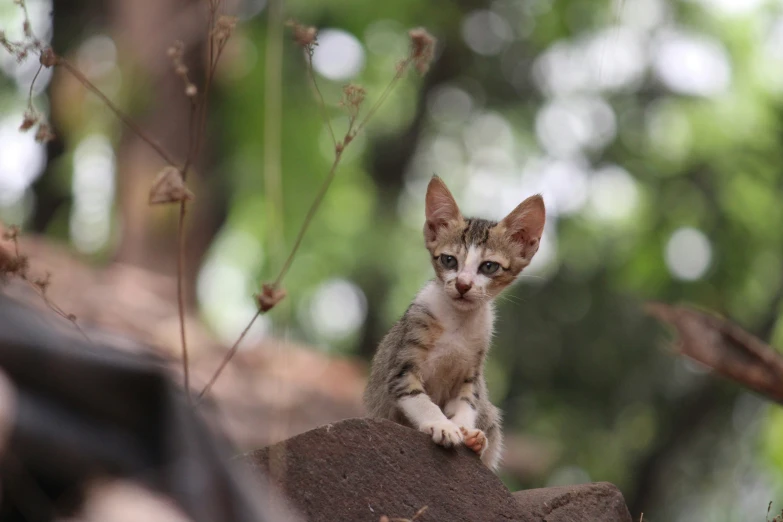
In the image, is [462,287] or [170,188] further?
[462,287]

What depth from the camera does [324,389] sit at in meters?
11.2

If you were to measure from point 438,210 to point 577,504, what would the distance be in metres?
1.84

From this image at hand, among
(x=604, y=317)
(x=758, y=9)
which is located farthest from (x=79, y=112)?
(x=758, y=9)

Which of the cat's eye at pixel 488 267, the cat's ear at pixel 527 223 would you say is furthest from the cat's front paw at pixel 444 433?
the cat's ear at pixel 527 223

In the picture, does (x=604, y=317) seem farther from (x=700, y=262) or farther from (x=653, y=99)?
(x=653, y=99)

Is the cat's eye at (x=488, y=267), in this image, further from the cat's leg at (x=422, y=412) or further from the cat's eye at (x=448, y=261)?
the cat's leg at (x=422, y=412)

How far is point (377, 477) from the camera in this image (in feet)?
13.3

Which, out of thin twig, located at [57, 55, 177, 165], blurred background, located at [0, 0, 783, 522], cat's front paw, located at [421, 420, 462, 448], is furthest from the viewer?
blurred background, located at [0, 0, 783, 522]

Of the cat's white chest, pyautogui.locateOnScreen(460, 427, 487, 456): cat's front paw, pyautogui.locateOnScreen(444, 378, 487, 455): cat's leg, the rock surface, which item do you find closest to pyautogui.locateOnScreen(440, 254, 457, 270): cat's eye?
the cat's white chest

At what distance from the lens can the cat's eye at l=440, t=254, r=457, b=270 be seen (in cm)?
526

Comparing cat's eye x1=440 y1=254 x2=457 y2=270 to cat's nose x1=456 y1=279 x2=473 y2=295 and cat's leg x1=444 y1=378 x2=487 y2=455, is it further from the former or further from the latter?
cat's leg x1=444 y1=378 x2=487 y2=455

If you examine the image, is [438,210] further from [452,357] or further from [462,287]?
[452,357]

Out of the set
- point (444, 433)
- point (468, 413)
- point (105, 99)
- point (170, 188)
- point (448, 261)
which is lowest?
point (468, 413)

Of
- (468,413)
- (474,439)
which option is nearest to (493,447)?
(468,413)
